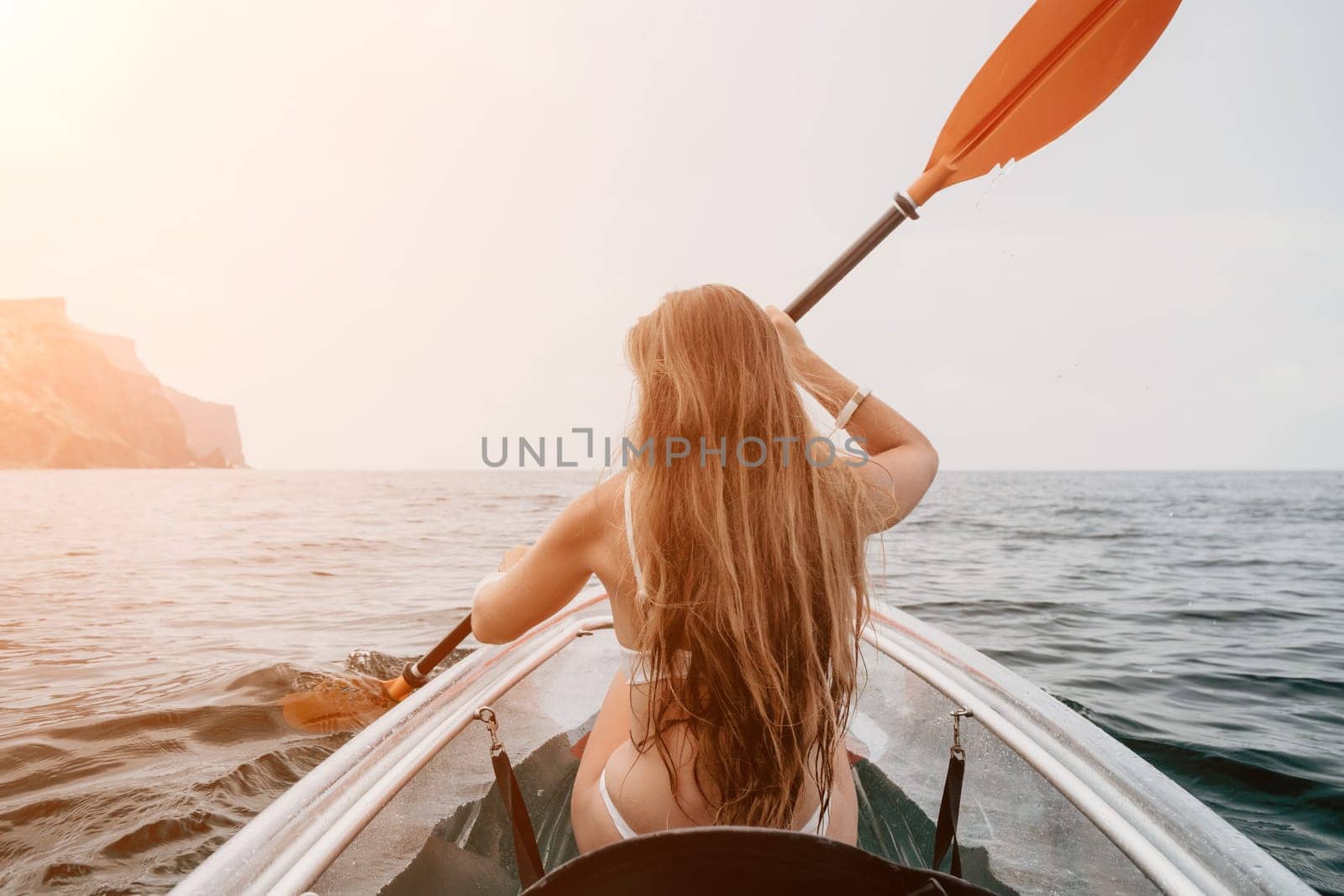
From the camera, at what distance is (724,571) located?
1327mm

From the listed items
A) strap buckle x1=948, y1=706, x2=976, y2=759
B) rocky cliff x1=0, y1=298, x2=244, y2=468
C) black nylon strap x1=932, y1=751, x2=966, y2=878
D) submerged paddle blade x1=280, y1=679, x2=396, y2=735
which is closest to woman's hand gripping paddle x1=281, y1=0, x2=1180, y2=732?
strap buckle x1=948, y1=706, x2=976, y2=759

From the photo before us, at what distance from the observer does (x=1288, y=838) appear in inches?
114

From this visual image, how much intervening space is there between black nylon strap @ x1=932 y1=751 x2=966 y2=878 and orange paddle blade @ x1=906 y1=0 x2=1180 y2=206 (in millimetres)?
1986

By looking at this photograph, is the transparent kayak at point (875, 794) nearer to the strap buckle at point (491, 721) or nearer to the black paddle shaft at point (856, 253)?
the strap buckle at point (491, 721)

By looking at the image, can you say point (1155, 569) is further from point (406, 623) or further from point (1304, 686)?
point (406, 623)

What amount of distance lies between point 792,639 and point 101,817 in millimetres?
3356

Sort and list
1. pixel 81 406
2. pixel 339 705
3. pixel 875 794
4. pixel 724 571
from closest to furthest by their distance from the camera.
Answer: pixel 724 571 < pixel 875 794 < pixel 339 705 < pixel 81 406

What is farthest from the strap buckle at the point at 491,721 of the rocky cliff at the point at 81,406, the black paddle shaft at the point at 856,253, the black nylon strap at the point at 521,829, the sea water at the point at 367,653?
the rocky cliff at the point at 81,406

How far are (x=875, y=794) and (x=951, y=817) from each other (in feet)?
2.25

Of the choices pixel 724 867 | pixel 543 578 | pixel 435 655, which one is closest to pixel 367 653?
pixel 435 655

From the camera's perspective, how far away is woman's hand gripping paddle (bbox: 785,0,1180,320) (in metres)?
2.62

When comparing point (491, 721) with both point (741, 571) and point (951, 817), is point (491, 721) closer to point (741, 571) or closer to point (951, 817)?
point (741, 571)

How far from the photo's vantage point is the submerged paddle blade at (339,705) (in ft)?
13.1

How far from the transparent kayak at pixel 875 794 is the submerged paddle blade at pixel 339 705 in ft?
5.65
